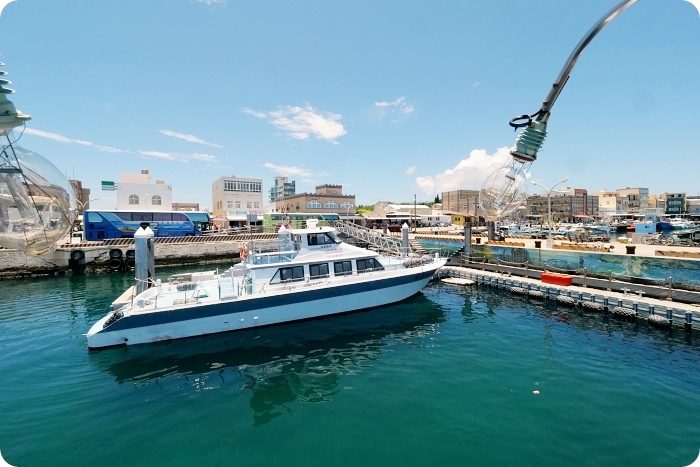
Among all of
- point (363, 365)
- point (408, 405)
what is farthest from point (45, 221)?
point (363, 365)

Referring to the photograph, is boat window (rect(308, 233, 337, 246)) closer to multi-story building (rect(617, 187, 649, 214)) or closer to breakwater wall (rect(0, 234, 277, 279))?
breakwater wall (rect(0, 234, 277, 279))

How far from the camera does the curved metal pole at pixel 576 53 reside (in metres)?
4.42

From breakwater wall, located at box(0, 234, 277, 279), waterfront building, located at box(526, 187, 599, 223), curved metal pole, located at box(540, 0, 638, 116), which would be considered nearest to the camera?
Result: curved metal pole, located at box(540, 0, 638, 116)

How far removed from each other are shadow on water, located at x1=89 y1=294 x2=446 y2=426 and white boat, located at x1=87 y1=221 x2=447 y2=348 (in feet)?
2.05

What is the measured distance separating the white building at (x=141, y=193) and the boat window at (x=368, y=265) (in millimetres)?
47195

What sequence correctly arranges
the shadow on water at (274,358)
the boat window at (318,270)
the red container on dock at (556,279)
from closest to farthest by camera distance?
1. the shadow on water at (274,358)
2. the boat window at (318,270)
3. the red container on dock at (556,279)

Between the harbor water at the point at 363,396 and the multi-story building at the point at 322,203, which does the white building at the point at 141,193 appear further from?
the harbor water at the point at 363,396

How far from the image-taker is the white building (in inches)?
1953

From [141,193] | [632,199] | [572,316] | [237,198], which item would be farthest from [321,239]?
[632,199]

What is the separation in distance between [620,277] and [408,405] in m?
19.0

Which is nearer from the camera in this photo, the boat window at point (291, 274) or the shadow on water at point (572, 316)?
the shadow on water at point (572, 316)

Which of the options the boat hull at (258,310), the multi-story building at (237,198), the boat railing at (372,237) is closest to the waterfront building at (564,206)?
the multi-story building at (237,198)

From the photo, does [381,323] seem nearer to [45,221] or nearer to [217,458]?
[217,458]

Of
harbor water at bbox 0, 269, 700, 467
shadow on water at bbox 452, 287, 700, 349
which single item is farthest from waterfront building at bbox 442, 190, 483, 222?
harbor water at bbox 0, 269, 700, 467
